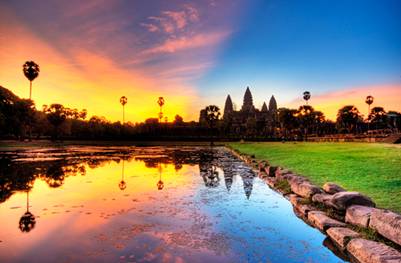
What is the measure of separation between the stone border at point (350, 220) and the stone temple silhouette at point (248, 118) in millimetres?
118780

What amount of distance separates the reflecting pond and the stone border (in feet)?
1.10

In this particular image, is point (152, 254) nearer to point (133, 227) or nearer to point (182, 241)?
point (182, 241)

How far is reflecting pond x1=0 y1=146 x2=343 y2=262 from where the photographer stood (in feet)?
18.4

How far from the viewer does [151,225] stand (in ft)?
24.1

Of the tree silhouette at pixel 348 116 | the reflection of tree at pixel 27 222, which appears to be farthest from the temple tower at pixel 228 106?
the reflection of tree at pixel 27 222

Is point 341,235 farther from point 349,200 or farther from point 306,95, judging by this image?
point 306,95

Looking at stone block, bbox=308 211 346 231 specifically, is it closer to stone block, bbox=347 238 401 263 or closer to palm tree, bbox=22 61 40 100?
stone block, bbox=347 238 401 263

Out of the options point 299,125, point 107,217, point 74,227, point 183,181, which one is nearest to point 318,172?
point 183,181

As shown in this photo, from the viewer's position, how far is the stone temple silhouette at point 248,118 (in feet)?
436

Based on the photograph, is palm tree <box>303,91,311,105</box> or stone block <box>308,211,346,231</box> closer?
stone block <box>308,211,346,231</box>

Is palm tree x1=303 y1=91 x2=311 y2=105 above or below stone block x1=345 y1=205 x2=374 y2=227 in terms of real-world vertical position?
above

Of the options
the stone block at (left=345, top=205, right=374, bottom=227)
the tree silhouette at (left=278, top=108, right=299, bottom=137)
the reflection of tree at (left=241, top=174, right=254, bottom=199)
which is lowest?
the reflection of tree at (left=241, top=174, right=254, bottom=199)

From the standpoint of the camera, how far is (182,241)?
247 inches

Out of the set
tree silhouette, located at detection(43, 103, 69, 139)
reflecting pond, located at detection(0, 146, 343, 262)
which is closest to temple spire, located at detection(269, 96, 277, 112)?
tree silhouette, located at detection(43, 103, 69, 139)
